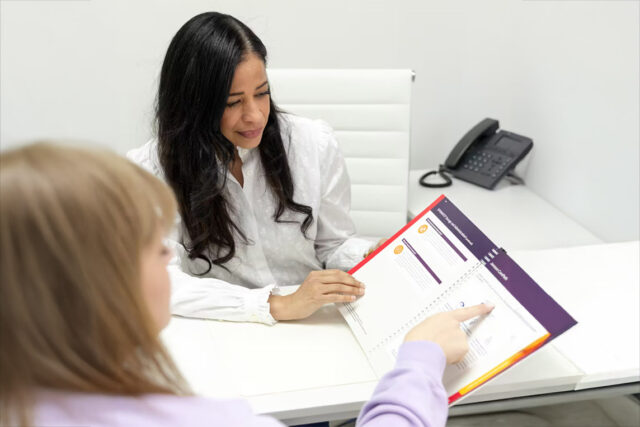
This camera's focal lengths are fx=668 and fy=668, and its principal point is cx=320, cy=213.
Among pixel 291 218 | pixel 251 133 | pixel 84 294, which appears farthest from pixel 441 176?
pixel 84 294

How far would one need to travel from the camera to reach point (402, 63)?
7.97 feet

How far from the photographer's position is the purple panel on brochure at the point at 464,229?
112 centimetres

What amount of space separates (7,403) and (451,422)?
155 cm

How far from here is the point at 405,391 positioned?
87 centimetres

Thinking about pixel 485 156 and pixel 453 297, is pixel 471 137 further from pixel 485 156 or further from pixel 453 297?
pixel 453 297

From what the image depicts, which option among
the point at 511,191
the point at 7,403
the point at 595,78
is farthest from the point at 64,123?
the point at 7,403

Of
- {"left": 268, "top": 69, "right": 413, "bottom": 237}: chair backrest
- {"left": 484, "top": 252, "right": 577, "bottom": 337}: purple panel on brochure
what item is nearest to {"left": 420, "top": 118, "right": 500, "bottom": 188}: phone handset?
{"left": 268, "top": 69, "right": 413, "bottom": 237}: chair backrest

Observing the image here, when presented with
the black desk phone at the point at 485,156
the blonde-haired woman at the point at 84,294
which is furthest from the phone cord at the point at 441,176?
the blonde-haired woman at the point at 84,294

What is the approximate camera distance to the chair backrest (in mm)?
1884

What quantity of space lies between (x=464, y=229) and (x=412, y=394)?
39 centimetres

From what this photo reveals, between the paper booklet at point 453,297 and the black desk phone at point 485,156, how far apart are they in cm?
101

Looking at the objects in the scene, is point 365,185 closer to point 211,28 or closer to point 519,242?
point 519,242

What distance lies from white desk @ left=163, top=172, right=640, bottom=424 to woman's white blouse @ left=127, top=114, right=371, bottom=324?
25cm

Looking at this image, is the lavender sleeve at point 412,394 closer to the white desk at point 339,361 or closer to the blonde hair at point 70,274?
the white desk at point 339,361
